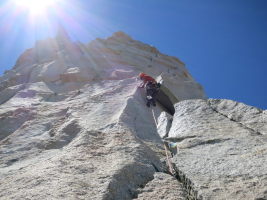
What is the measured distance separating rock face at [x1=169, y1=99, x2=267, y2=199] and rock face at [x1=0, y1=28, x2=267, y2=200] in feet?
0.05

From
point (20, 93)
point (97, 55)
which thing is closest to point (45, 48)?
point (97, 55)

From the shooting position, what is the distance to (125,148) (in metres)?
7.08

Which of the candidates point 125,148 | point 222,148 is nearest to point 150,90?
point 125,148

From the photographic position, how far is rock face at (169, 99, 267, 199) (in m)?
5.02

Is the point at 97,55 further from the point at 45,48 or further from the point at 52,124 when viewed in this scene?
the point at 52,124

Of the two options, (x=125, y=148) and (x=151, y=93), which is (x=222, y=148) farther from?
(x=151, y=93)

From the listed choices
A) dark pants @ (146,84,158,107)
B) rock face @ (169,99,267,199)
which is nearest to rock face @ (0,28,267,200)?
rock face @ (169,99,267,199)

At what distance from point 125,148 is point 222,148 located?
2.08m

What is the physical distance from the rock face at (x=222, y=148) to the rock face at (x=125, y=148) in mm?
16

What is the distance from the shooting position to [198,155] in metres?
6.59

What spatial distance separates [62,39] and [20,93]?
18710 millimetres

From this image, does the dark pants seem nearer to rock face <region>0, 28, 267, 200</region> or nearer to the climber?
the climber

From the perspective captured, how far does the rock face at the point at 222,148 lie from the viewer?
5020 millimetres

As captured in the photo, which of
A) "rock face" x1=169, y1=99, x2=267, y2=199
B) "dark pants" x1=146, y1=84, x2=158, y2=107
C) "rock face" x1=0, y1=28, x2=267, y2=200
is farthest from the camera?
"dark pants" x1=146, y1=84, x2=158, y2=107
